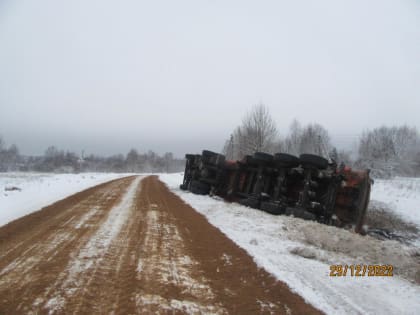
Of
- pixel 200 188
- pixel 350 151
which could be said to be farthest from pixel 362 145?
pixel 200 188

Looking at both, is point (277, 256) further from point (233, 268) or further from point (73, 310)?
point (73, 310)

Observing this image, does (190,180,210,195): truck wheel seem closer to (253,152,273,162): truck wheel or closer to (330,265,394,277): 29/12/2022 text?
(253,152,273,162): truck wheel

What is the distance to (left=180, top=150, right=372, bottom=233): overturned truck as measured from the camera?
752cm

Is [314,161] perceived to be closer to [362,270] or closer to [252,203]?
[252,203]

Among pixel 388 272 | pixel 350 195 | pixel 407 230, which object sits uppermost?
pixel 350 195

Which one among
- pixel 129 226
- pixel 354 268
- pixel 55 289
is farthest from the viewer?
pixel 129 226

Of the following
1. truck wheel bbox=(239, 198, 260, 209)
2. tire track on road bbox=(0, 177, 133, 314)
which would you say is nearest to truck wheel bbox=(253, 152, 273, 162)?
truck wheel bbox=(239, 198, 260, 209)

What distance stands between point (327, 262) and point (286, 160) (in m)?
4.84

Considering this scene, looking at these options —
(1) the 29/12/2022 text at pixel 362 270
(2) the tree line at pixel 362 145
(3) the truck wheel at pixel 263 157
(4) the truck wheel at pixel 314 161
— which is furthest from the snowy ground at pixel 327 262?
(2) the tree line at pixel 362 145

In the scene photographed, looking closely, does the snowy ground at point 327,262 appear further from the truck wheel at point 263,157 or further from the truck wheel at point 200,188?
the truck wheel at point 200,188

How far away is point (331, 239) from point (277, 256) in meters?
1.58

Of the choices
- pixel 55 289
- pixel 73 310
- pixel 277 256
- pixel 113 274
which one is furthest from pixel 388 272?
pixel 55 289

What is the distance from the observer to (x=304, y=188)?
7.84m

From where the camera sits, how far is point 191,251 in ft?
13.7
